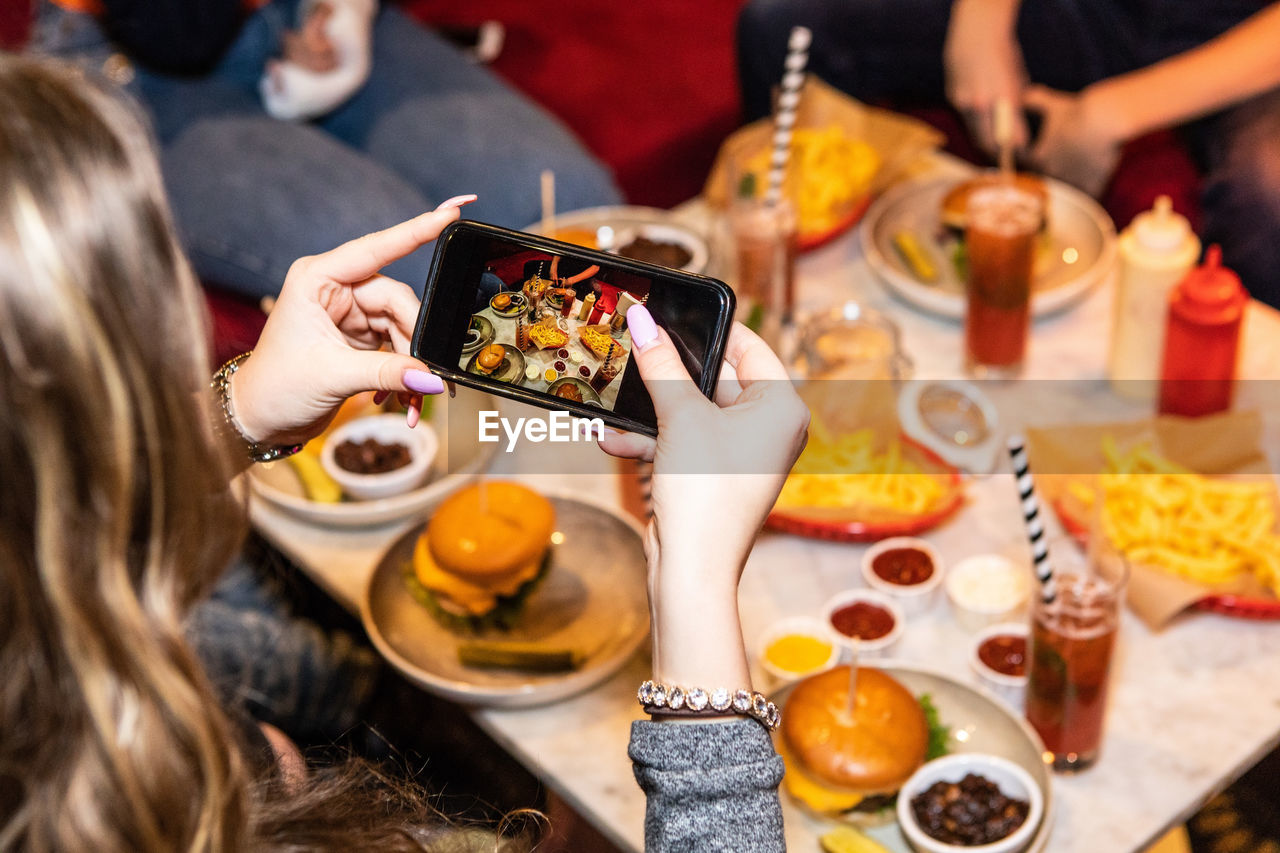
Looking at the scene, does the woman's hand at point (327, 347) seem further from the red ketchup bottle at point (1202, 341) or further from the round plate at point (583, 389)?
the red ketchup bottle at point (1202, 341)

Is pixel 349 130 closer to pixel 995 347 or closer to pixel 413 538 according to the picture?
pixel 413 538

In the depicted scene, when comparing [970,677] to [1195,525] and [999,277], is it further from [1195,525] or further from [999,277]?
[999,277]

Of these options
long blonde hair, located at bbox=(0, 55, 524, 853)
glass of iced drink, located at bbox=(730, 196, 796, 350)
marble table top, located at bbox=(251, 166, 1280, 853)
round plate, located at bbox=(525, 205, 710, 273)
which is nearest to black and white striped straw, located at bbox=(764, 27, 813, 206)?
glass of iced drink, located at bbox=(730, 196, 796, 350)

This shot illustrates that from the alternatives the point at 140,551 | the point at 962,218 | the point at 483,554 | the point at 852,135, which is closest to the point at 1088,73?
the point at 852,135

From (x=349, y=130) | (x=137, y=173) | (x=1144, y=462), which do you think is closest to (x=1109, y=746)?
(x=1144, y=462)

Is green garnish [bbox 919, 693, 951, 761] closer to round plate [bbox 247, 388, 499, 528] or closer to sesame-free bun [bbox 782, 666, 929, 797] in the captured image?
sesame-free bun [bbox 782, 666, 929, 797]

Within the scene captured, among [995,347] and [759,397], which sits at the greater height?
[759,397]
